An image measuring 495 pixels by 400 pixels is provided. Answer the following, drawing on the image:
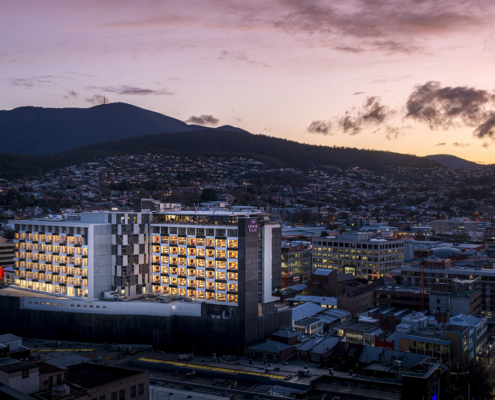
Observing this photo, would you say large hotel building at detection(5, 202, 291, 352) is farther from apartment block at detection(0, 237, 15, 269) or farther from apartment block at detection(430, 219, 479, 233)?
apartment block at detection(430, 219, 479, 233)

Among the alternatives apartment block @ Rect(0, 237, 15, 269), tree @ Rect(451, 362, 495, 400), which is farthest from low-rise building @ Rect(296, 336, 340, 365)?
apartment block @ Rect(0, 237, 15, 269)

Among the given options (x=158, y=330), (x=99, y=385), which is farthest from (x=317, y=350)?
(x=99, y=385)

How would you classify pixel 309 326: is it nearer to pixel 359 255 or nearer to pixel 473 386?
pixel 473 386

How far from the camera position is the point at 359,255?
104 m

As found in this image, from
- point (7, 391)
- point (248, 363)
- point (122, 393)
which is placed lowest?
point (248, 363)

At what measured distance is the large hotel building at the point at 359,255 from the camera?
101875 millimetres

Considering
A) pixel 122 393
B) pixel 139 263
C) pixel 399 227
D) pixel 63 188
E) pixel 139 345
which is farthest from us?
pixel 63 188

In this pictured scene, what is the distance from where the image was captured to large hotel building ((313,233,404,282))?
101875 millimetres

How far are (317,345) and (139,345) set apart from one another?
16670mm

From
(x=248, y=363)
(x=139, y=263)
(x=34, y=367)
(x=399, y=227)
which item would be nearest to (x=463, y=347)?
(x=248, y=363)

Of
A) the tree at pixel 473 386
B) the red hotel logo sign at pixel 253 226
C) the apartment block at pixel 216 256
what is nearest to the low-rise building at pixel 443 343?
the tree at pixel 473 386

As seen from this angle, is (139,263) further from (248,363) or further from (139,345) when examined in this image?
(248,363)

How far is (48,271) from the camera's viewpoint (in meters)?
60.4

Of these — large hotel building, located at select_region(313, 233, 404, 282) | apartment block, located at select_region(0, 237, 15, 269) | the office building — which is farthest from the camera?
large hotel building, located at select_region(313, 233, 404, 282)
